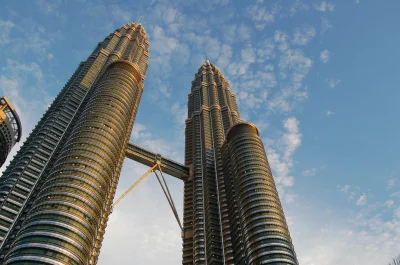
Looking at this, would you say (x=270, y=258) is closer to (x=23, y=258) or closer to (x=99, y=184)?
(x=99, y=184)

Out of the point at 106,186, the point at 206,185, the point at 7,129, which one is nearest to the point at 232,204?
the point at 206,185

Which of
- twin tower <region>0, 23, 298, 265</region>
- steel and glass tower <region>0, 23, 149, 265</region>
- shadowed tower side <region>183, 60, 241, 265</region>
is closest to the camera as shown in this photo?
steel and glass tower <region>0, 23, 149, 265</region>

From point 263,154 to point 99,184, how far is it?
64062 mm

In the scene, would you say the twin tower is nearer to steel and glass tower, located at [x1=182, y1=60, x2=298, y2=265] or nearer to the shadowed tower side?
steel and glass tower, located at [x1=182, y1=60, x2=298, y2=265]

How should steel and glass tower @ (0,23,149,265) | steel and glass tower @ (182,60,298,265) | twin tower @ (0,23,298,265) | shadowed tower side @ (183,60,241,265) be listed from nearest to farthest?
steel and glass tower @ (0,23,149,265) → twin tower @ (0,23,298,265) → steel and glass tower @ (182,60,298,265) → shadowed tower side @ (183,60,241,265)

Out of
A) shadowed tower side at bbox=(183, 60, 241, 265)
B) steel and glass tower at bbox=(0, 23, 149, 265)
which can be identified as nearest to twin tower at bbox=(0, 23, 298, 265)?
steel and glass tower at bbox=(0, 23, 149, 265)

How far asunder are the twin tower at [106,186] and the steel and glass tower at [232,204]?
1.13 feet

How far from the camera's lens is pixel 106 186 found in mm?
96938

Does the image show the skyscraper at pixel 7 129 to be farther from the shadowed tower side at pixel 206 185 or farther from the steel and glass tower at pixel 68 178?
the shadowed tower side at pixel 206 185

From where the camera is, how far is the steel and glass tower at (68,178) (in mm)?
75062

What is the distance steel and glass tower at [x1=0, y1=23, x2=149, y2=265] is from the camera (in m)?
75.1

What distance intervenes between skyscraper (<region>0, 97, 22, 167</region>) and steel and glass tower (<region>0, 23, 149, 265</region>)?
4.85 meters

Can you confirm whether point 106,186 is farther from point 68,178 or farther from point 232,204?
point 232,204

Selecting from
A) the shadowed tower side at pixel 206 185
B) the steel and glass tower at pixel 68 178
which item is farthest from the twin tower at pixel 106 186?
the shadowed tower side at pixel 206 185
